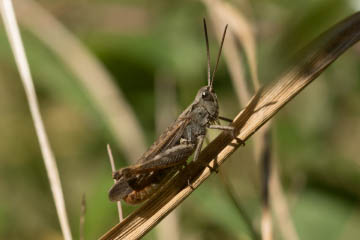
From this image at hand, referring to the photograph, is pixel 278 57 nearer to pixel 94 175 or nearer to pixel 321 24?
pixel 321 24

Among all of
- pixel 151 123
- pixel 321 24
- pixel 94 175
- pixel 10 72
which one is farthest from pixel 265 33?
pixel 10 72

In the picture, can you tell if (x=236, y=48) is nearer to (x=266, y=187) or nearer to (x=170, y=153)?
(x=170, y=153)

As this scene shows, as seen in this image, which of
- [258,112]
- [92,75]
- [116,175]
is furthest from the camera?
[92,75]

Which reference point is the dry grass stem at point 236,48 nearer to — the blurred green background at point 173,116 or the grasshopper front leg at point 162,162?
the blurred green background at point 173,116

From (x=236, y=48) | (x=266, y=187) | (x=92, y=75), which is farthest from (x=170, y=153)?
(x=92, y=75)

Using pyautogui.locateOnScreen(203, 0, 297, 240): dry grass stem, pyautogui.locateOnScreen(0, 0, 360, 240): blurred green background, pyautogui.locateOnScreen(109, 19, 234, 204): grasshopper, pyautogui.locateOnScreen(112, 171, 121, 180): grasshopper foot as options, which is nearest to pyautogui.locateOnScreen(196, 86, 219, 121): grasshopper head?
pyautogui.locateOnScreen(109, 19, 234, 204): grasshopper

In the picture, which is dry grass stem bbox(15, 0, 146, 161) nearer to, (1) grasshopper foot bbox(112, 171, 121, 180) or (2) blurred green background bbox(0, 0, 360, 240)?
(2) blurred green background bbox(0, 0, 360, 240)
